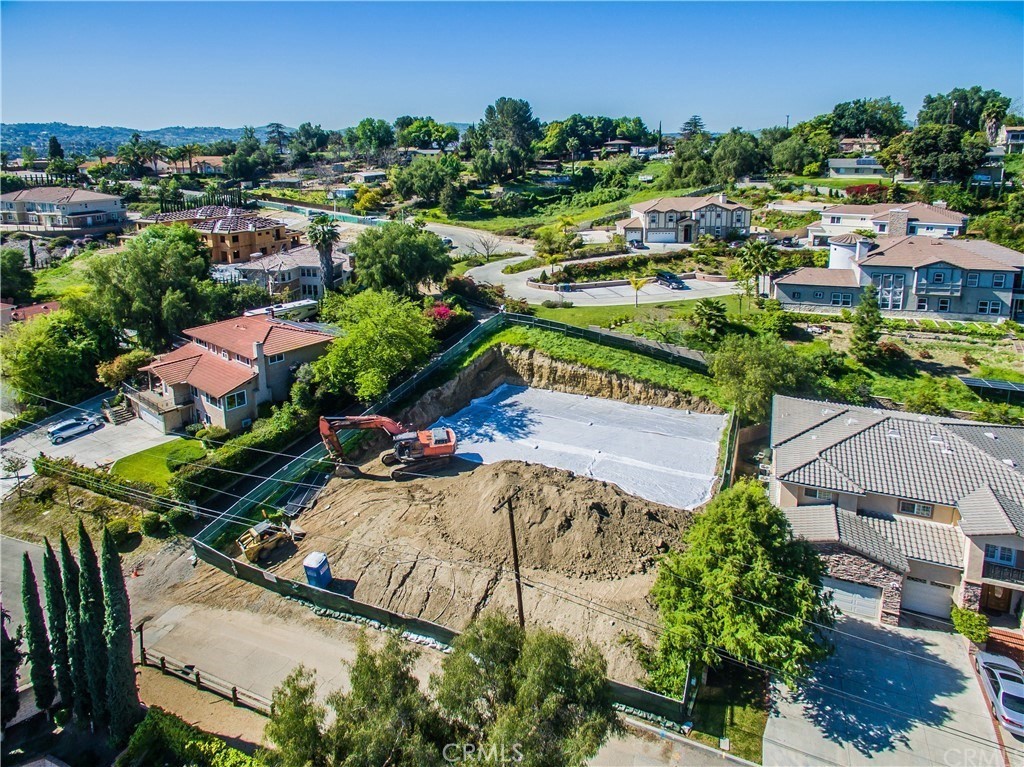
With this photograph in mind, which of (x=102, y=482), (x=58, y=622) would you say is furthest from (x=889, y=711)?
(x=102, y=482)

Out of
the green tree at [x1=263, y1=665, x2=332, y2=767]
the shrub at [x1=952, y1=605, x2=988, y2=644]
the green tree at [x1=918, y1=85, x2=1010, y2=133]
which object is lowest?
the shrub at [x1=952, y1=605, x2=988, y2=644]

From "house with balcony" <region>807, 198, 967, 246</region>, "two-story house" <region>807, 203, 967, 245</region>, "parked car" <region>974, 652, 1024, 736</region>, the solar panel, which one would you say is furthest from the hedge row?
"house with balcony" <region>807, 198, 967, 246</region>

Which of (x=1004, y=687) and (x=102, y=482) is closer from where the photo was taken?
(x=1004, y=687)

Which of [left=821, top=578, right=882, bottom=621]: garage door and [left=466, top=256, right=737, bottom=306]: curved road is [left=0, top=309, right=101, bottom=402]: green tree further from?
[left=821, top=578, right=882, bottom=621]: garage door

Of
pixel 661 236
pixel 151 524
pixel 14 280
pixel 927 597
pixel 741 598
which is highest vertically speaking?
pixel 661 236

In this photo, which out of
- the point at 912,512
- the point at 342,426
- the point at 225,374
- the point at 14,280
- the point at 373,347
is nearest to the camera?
the point at 912,512

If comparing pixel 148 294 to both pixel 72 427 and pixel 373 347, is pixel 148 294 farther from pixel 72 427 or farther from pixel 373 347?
pixel 373 347

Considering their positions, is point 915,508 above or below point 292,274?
below
